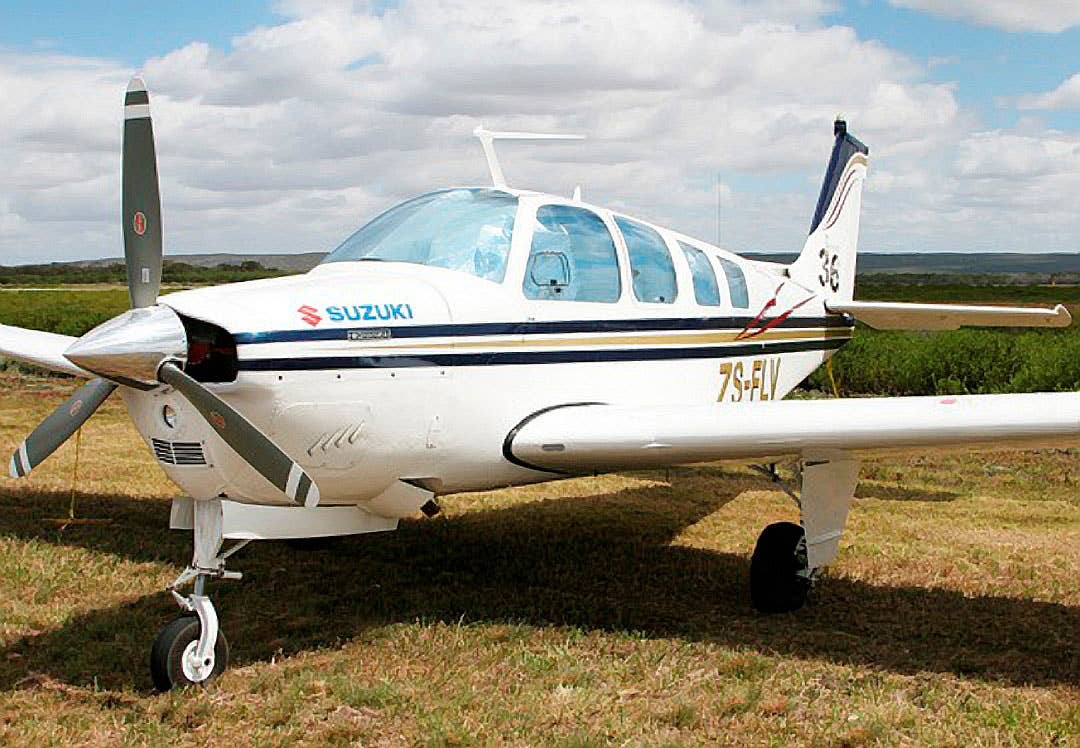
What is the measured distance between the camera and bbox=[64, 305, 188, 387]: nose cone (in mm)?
4762

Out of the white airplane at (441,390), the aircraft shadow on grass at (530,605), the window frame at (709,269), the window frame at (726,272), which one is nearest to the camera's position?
the white airplane at (441,390)

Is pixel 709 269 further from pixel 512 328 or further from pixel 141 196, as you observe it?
pixel 141 196

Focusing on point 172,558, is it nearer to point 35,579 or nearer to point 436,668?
point 35,579

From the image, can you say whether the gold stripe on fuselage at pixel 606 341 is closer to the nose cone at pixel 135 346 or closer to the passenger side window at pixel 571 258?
the passenger side window at pixel 571 258

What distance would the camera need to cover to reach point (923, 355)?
19.6 metres

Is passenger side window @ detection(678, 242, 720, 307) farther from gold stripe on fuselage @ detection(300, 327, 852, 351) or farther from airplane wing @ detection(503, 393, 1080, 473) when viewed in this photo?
airplane wing @ detection(503, 393, 1080, 473)

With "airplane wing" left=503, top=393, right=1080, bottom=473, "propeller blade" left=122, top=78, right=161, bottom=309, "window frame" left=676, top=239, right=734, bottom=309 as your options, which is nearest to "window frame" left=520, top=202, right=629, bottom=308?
"airplane wing" left=503, top=393, right=1080, bottom=473

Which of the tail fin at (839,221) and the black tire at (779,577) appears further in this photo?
the tail fin at (839,221)

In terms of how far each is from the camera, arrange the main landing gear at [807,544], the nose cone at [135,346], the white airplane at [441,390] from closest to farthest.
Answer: the nose cone at [135,346]
the white airplane at [441,390]
the main landing gear at [807,544]

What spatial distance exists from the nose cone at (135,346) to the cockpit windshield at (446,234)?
5.01ft

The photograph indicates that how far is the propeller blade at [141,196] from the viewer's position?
5.59m

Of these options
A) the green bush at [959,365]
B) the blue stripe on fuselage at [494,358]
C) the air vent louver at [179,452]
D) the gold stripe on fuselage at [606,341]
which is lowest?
the green bush at [959,365]

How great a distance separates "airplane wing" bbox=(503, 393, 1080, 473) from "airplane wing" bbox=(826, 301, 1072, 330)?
10.6 feet

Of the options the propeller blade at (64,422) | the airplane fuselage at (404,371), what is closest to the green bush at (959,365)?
the airplane fuselage at (404,371)
